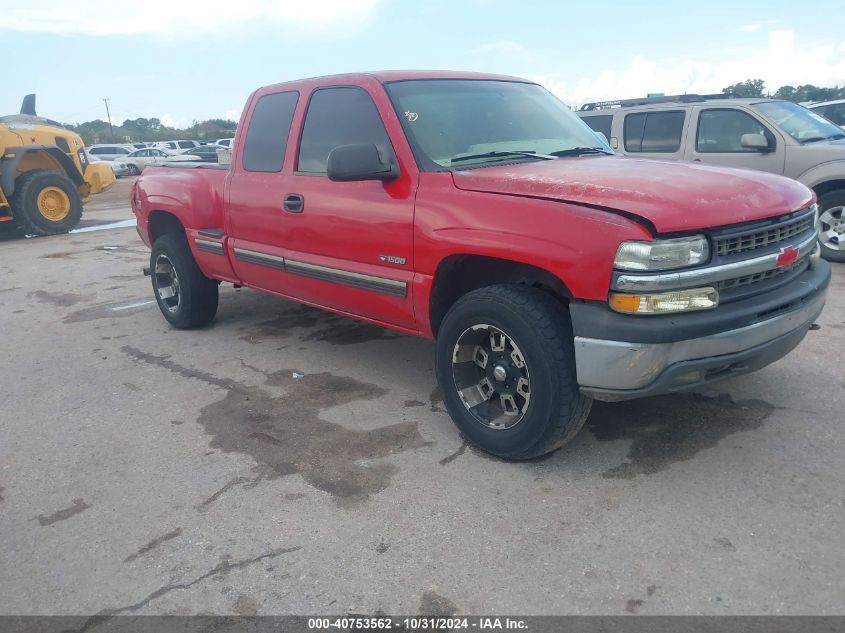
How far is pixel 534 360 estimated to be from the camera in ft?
10.4

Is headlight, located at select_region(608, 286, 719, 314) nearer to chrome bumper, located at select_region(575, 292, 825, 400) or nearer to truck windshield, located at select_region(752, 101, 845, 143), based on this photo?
chrome bumper, located at select_region(575, 292, 825, 400)

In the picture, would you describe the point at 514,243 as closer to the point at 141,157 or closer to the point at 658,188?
the point at 658,188

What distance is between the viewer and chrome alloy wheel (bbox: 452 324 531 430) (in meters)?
3.38

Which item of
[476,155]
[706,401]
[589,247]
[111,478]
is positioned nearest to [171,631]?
[111,478]

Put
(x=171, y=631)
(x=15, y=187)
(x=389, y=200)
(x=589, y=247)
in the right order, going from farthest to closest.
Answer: (x=15, y=187) → (x=389, y=200) → (x=589, y=247) → (x=171, y=631)

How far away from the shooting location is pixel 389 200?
3.83 metres

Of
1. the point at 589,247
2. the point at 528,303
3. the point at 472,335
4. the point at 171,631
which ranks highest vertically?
the point at 589,247

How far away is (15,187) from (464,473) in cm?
1204

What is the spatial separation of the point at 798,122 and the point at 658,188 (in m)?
5.76

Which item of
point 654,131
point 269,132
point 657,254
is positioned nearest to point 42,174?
point 269,132

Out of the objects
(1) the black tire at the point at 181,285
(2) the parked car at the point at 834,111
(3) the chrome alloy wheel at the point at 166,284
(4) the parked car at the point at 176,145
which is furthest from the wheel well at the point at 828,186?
(4) the parked car at the point at 176,145

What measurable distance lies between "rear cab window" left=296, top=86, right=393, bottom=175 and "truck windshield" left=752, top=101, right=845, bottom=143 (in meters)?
5.38

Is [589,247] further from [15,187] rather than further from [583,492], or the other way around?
[15,187]

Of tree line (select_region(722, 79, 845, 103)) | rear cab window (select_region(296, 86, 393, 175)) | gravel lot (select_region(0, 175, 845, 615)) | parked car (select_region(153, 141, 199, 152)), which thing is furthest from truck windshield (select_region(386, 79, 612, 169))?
parked car (select_region(153, 141, 199, 152))
